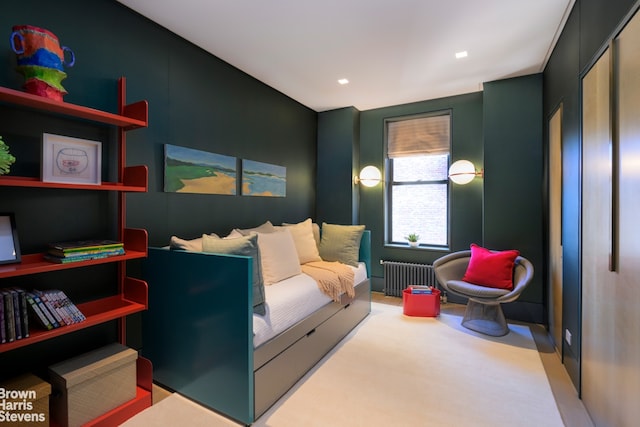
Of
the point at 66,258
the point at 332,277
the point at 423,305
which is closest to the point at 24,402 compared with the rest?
the point at 66,258

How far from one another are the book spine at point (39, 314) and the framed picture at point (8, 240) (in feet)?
0.68

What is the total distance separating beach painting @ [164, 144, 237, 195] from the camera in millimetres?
2500

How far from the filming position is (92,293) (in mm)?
2039

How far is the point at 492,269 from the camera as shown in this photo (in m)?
3.08

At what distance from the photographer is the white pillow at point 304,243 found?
128 inches

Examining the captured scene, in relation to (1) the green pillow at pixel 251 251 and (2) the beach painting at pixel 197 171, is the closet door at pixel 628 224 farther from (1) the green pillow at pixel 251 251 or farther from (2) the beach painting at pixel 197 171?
(2) the beach painting at pixel 197 171

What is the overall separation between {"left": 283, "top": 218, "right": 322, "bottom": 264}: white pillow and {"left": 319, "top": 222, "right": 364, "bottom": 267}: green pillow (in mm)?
117

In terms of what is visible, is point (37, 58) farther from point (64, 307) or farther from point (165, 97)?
point (64, 307)

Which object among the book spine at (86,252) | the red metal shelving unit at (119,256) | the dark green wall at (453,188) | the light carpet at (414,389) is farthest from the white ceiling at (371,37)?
the light carpet at (414,389)

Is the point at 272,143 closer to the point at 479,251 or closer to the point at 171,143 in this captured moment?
the point at 171,143

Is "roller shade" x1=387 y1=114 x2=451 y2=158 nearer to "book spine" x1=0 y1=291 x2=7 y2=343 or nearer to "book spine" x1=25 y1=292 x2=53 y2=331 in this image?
"book spine" x1=25 y1=292 x2=53 y2=331

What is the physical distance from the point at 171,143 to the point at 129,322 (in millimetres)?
1429

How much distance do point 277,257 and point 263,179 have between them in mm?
1237

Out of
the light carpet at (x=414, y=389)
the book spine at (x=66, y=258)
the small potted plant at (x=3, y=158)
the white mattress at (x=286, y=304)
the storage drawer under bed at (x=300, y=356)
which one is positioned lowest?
the light carpet at (x=414, y=389)
